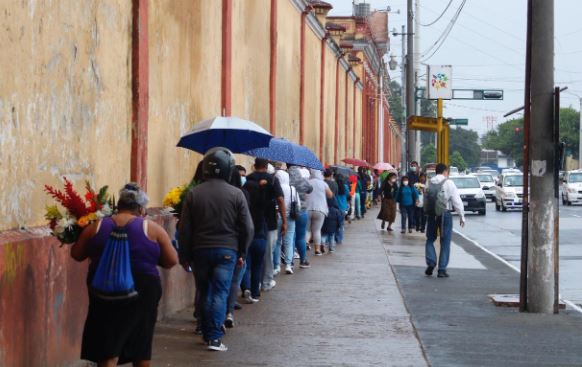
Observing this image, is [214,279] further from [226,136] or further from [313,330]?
[226,136]

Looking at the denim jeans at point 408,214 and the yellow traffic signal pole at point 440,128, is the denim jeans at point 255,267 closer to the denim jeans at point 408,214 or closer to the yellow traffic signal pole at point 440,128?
the yellow traffic signal pole at point 440,128

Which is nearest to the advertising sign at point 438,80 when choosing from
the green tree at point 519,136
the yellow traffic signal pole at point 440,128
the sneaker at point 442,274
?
the yellow traffic signal pole at point 440,128

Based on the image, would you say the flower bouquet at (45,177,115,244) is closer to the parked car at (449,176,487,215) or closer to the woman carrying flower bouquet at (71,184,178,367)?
the woman carrying flower bouquet at (71,184,178,367)

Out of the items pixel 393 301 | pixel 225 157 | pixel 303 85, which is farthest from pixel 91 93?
pixel 303 85

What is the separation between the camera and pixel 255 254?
1385 cm

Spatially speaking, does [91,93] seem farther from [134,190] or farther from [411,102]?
[411,102]

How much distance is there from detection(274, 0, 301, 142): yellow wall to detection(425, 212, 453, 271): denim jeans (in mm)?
7587

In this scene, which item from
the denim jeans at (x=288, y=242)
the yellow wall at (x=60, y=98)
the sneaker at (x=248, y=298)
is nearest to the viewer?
the yellow wall at (x=60, y=98)

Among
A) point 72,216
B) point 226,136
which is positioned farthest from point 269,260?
point 72,216

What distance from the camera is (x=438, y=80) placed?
41.7 m

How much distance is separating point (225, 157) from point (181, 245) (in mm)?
847

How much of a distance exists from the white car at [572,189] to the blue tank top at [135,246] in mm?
49749

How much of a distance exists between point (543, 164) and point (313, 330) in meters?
3.51

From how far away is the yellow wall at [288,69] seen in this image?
1017 inches
